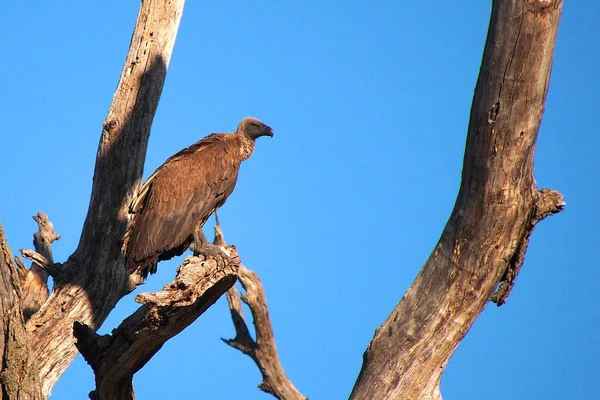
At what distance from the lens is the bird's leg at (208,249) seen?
5.21 m

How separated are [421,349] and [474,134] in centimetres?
140

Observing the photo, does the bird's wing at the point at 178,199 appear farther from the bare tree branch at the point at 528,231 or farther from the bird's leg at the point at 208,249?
the bare tree branch at the point at 528,231

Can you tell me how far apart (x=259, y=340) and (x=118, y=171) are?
11.2 ft

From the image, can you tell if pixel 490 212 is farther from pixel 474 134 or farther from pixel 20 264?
pixel 20 264

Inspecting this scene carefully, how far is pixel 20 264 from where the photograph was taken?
8031mm

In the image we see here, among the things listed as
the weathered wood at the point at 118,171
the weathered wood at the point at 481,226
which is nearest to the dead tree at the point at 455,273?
the weathered wood at the point at 481,226

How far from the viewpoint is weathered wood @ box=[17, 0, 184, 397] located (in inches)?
284

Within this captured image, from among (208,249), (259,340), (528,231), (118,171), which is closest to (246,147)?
(118,171)

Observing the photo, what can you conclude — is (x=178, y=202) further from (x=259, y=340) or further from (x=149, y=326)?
(x=259, y=340)

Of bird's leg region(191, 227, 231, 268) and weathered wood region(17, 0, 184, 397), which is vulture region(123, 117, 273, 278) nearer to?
bird's leg region(191, 227, 231, 268)

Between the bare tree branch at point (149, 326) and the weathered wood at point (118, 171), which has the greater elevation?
the weathered wood at point (118, 171)

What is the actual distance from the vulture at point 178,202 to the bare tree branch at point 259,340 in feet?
6.98

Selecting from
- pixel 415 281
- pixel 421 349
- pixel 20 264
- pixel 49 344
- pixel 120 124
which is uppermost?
pixel 120 124

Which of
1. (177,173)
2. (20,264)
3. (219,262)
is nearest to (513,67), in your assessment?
(219,262)
